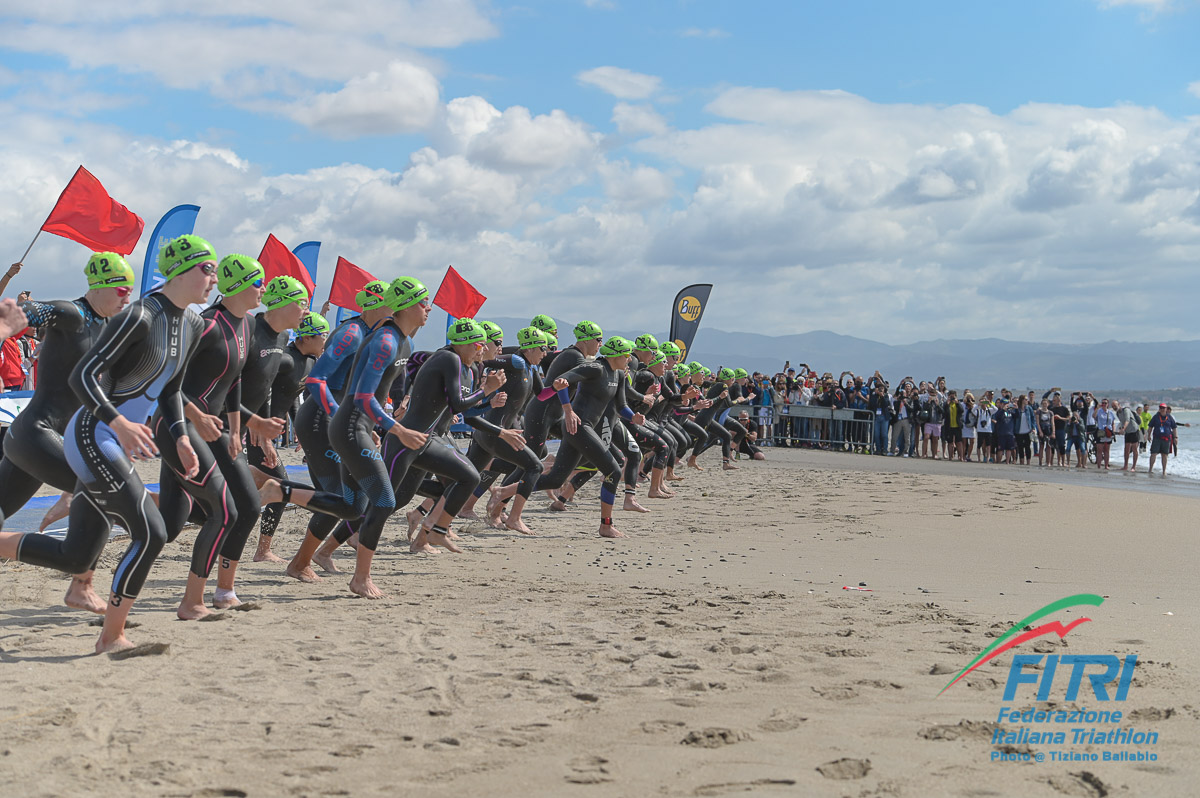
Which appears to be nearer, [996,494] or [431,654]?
[431,654]

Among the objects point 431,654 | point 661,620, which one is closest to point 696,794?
point 431,654

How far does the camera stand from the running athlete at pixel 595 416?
10.3 meters

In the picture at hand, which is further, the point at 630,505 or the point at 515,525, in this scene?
the point at 630,505

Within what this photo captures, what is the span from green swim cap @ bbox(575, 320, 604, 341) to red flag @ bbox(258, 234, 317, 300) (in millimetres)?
8225

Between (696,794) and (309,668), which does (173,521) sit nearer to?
(309,668)

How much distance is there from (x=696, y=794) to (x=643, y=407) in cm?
1035

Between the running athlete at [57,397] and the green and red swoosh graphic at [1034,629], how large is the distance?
4287 millimetres

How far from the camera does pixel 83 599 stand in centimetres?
580

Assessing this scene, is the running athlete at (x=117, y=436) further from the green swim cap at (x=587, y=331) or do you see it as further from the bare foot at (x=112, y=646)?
the green swim cap at (x=587, y=331)

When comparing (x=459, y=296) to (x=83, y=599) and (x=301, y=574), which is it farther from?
(x=83, y=599)

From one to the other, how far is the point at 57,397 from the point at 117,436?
1.23 m

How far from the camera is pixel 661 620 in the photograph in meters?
5.83

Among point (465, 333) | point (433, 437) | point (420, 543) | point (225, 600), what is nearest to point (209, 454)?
point (225, 600)

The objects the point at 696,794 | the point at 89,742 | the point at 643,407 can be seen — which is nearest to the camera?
the point at 696,794
